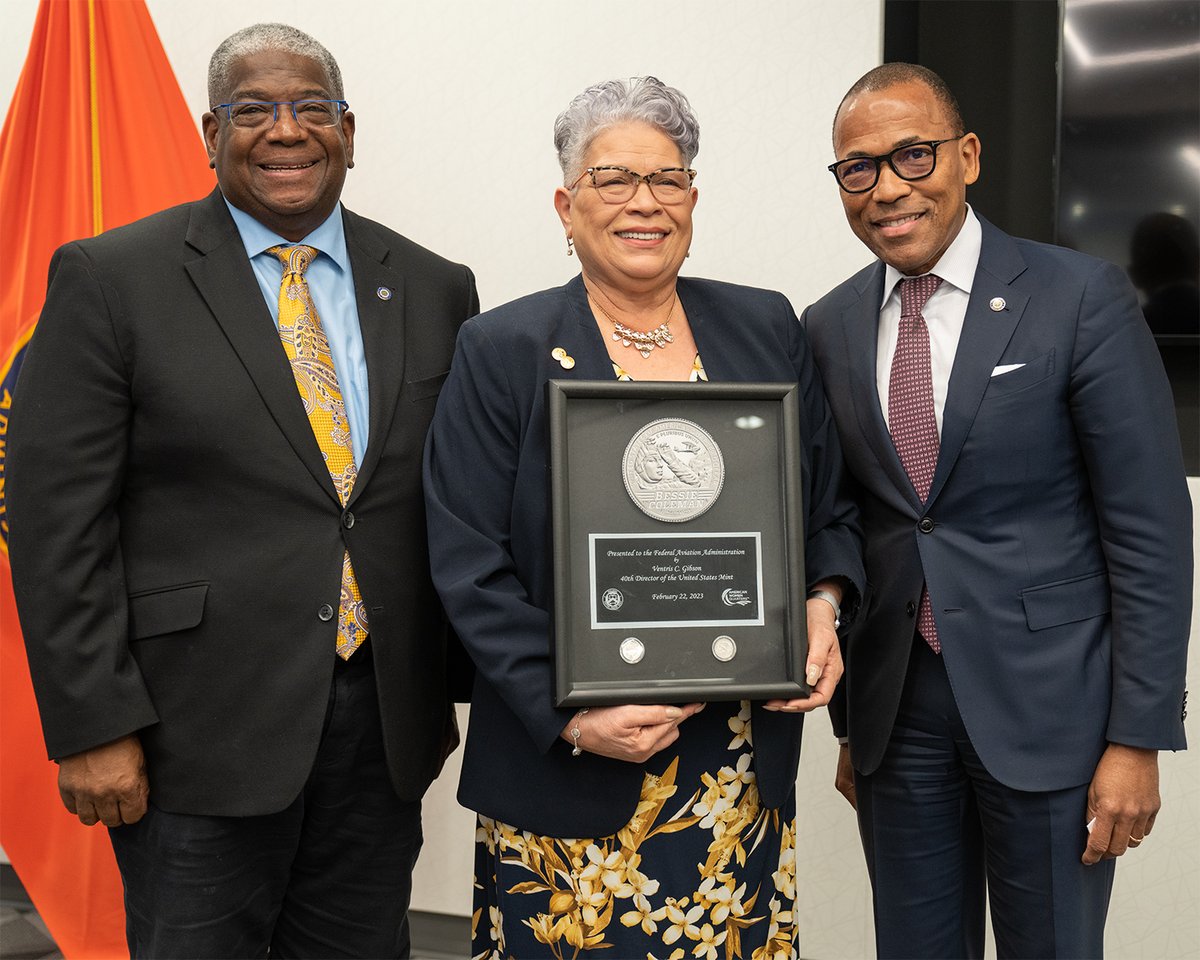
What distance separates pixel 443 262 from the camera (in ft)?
6.73

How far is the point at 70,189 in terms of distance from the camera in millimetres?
2596

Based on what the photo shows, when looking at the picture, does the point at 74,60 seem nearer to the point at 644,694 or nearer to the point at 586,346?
the point at 586,346

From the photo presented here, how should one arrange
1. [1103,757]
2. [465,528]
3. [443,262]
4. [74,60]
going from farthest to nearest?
1. [74,60]
2. [443,262]
3. [1103,757]
4. [465,528]

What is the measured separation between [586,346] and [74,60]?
168 centimetres

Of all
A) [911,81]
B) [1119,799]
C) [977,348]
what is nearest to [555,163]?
[911,81]

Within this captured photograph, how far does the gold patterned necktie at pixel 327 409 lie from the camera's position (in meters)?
1.77

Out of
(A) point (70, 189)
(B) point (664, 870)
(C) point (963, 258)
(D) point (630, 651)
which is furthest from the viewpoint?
(A) point (70, 189)

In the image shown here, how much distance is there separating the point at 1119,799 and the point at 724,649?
691 millimetres

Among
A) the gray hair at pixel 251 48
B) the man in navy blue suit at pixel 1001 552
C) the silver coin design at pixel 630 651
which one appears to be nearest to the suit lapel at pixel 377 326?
the gray hair at pixel 251 48

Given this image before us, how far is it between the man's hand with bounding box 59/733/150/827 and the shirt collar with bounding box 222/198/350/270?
0.81 meters

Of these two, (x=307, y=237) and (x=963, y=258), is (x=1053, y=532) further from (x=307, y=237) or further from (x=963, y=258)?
(x=307, y=237)

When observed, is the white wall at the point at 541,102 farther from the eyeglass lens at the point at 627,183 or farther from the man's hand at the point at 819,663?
the man's hand at the point at 819,663

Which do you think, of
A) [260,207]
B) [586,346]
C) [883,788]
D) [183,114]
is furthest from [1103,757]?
[183,114]

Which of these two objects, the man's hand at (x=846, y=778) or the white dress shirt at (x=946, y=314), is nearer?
the white dress shirt at (x=946, y=314)
